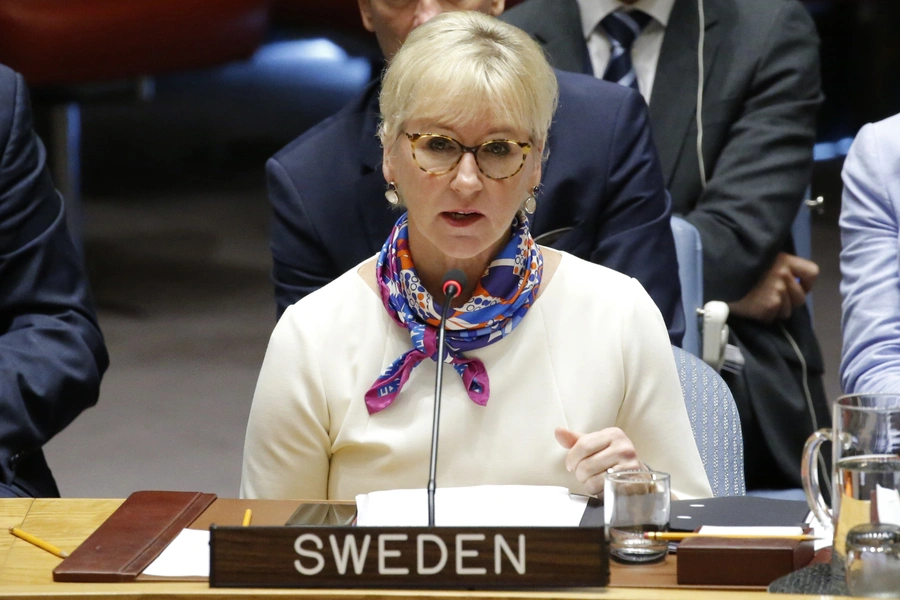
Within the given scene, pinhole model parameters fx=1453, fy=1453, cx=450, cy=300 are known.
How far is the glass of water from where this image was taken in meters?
1.39

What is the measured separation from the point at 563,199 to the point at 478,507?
3.26 ft

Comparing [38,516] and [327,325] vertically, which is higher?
[327,325]

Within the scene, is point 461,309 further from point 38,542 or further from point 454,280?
point 38,542

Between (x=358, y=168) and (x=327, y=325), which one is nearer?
(x=327, y=325)

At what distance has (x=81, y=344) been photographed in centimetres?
222

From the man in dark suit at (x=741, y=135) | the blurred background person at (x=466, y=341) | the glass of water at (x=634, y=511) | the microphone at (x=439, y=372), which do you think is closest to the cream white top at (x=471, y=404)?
the blurred background person at (x=466, y=341)

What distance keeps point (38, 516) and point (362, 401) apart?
447mm

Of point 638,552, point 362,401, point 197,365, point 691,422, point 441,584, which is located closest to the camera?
point 441,584

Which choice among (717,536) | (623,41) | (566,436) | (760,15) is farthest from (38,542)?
(760,15)

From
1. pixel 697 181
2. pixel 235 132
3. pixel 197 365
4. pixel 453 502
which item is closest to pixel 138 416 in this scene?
pixel 197 365

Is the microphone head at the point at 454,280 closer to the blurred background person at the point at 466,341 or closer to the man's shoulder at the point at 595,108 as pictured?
the blurred background person at the point at 466,341

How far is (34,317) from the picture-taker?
221 cm

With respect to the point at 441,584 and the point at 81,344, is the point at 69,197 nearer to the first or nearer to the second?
the point at 81,344

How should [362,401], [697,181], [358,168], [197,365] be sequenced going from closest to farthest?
[362,401] → [358,168] → [697,181] → [197,365]
